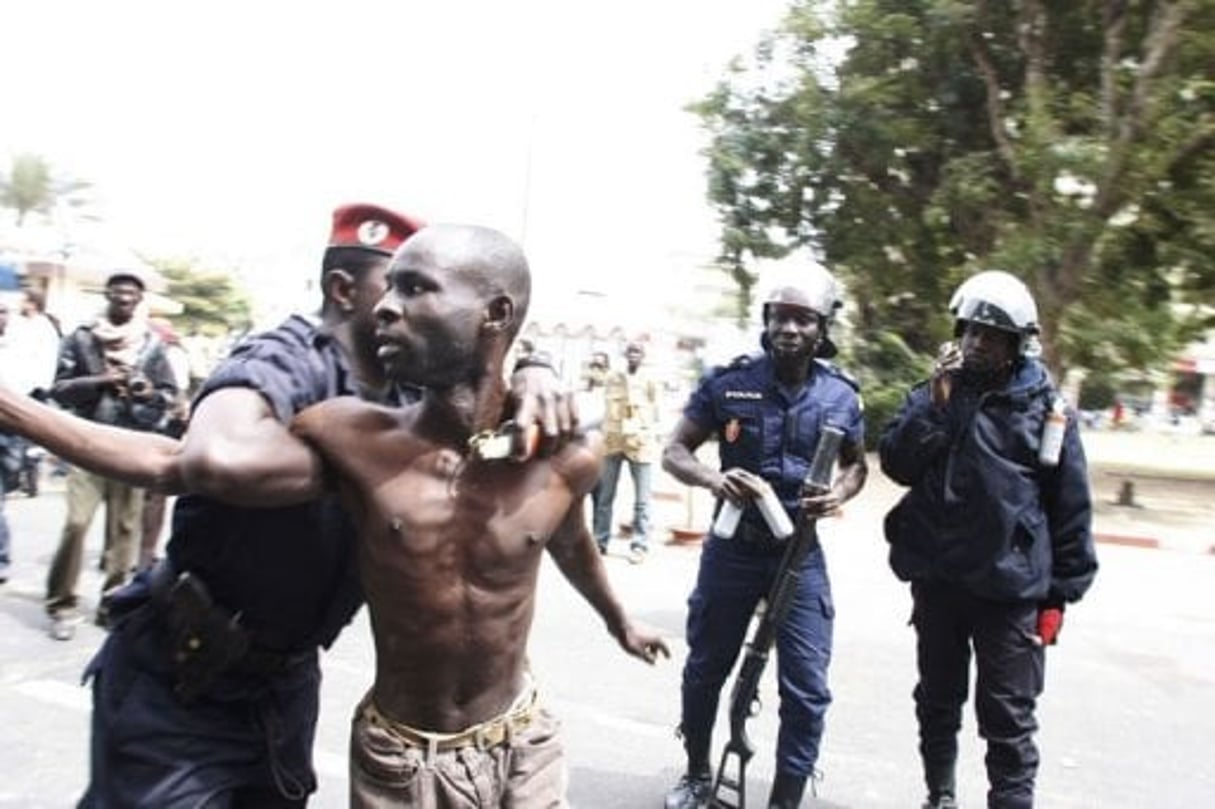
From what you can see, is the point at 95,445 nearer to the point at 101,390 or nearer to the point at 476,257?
the point at 476,257

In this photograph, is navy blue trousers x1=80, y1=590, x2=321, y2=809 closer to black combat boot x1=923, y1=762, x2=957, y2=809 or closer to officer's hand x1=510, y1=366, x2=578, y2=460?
officer's hand x1=510, y1=366, x2=578, y2=460

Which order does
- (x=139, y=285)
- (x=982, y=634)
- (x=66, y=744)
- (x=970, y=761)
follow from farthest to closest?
1. (x=139, y=285)
2. (x=970, y=761)
3. (x=66, y=744)
4. (x=982, y=634)

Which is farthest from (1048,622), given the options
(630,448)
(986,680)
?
(630,448)

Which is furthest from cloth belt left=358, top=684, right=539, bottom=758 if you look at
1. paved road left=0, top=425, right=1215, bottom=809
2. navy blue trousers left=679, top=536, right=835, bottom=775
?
paved road left=0, top=425, right=1215, bottom=809

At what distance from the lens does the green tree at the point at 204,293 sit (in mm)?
38719

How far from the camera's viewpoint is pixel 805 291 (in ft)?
12.0

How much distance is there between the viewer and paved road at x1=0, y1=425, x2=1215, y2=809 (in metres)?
4.00

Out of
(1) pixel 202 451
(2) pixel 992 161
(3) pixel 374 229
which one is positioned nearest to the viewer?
(1) pixel 202 451

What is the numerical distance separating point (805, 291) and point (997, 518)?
915 millimetres

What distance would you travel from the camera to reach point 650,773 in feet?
13.4

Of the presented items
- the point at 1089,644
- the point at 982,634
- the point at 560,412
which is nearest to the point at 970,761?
the point at 982,634

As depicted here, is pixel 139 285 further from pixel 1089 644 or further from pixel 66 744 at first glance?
pixel 1089 644

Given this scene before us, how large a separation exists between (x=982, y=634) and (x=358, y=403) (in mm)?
2348

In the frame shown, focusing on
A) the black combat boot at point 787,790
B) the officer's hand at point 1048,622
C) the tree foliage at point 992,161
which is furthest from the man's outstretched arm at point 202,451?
the tree foliage at point 992,161
